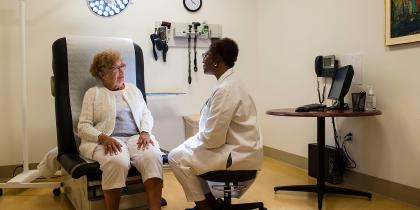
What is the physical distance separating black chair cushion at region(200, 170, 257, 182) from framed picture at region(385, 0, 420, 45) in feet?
5.03

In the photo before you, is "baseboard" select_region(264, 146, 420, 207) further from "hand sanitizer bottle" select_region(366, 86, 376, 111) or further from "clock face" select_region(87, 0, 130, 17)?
"clock face" select_region(87, 0, 130, 17)

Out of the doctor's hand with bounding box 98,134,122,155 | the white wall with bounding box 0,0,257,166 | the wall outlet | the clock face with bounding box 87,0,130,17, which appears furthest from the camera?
the clock face with bounding box 87,0,130,17

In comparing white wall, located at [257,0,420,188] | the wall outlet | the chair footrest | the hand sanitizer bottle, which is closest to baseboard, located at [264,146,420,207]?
white wall, located at [257,0,420,188]

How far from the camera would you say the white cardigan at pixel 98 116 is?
7.39 ft

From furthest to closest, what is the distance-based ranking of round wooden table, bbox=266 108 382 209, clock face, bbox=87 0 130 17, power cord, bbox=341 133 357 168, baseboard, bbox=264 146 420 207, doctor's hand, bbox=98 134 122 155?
clock face, bbox=87 0 130 17, power cord, bbox=341 133 357 168, baseboard, bbox=264 146 420 207, round wooden table, bbox=266 108 382 209, doctor's hand, bbox=98 134 122 155

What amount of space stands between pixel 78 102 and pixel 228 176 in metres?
1.28

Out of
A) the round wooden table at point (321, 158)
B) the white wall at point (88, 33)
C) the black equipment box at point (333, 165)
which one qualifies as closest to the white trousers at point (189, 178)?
the round wooden table at point (321, 158)

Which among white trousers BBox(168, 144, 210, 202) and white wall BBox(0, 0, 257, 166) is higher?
white wall BBox(0, 0, 257, 166)

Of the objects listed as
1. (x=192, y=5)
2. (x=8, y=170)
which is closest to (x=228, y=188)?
(x=8, y=170)

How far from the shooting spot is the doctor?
1910mm

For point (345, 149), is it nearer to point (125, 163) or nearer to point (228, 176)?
point (228, 176)

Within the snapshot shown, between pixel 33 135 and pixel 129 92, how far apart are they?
4.91ft

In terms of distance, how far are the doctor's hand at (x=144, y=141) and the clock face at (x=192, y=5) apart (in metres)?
1.99

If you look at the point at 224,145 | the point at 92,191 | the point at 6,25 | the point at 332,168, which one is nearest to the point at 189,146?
the point at 224,145
